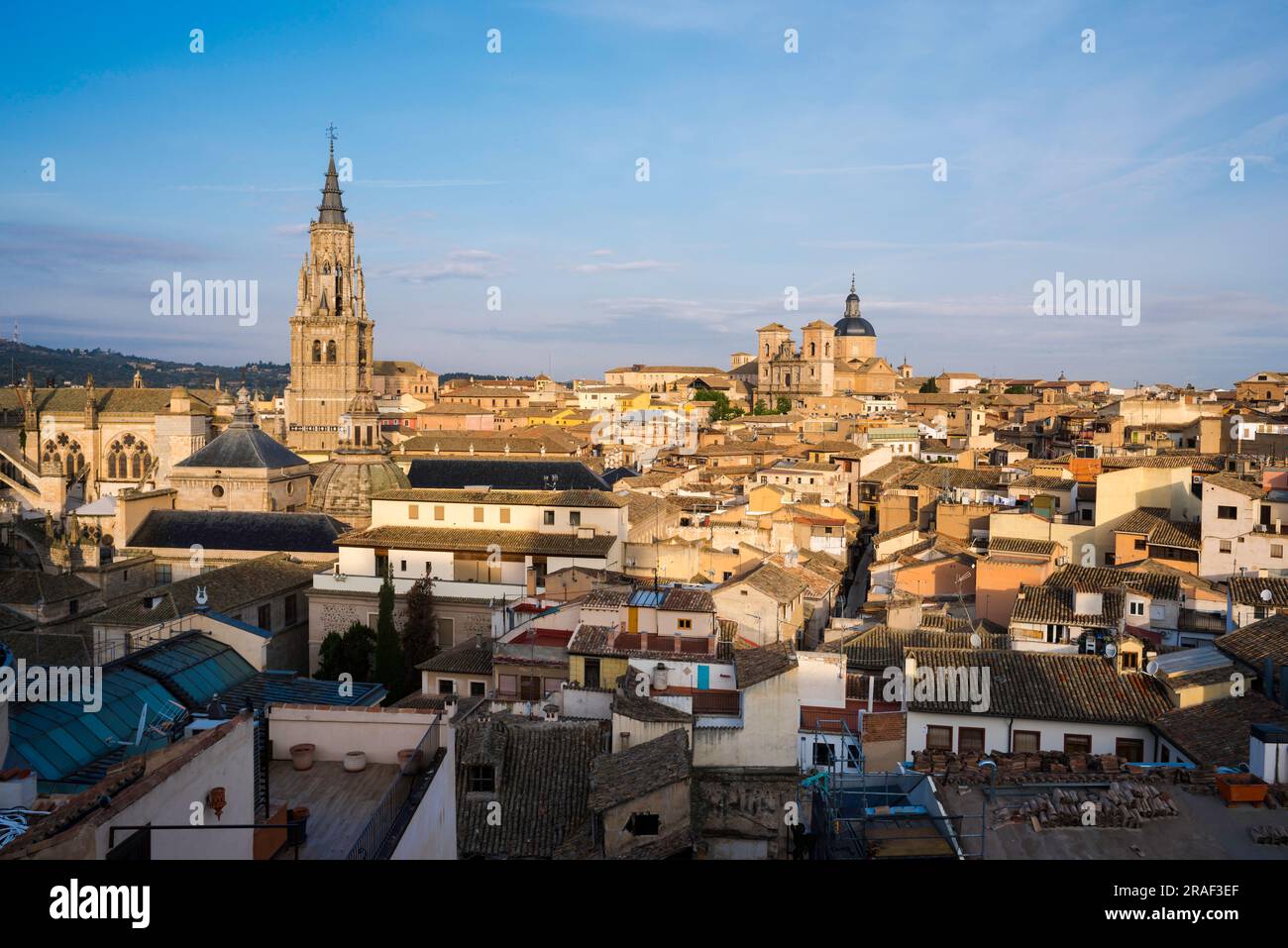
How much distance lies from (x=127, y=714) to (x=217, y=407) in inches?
1703

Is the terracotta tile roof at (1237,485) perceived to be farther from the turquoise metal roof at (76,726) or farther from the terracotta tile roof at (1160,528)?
the turquoise metal roof at (76,726)

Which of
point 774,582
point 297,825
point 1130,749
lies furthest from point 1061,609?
point 297,825

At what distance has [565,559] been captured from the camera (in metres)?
24.2

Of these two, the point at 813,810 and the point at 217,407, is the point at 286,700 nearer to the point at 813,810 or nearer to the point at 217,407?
the point at 813,810

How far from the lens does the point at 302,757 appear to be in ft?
27.1

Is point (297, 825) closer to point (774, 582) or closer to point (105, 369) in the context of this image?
point (774, 582)

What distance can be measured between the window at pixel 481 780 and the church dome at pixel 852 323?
108922 mm

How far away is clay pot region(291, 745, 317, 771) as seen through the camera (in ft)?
27.1

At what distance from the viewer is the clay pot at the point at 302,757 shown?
827cm

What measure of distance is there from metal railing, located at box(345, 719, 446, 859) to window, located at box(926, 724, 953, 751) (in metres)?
8.25

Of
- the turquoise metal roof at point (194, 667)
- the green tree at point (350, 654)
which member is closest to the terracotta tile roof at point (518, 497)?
the green tree at point (350, 654)

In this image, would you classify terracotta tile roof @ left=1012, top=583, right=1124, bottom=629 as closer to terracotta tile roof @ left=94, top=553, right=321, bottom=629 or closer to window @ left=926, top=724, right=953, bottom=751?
window @ left=926, top=724, right=953, bottom=751
